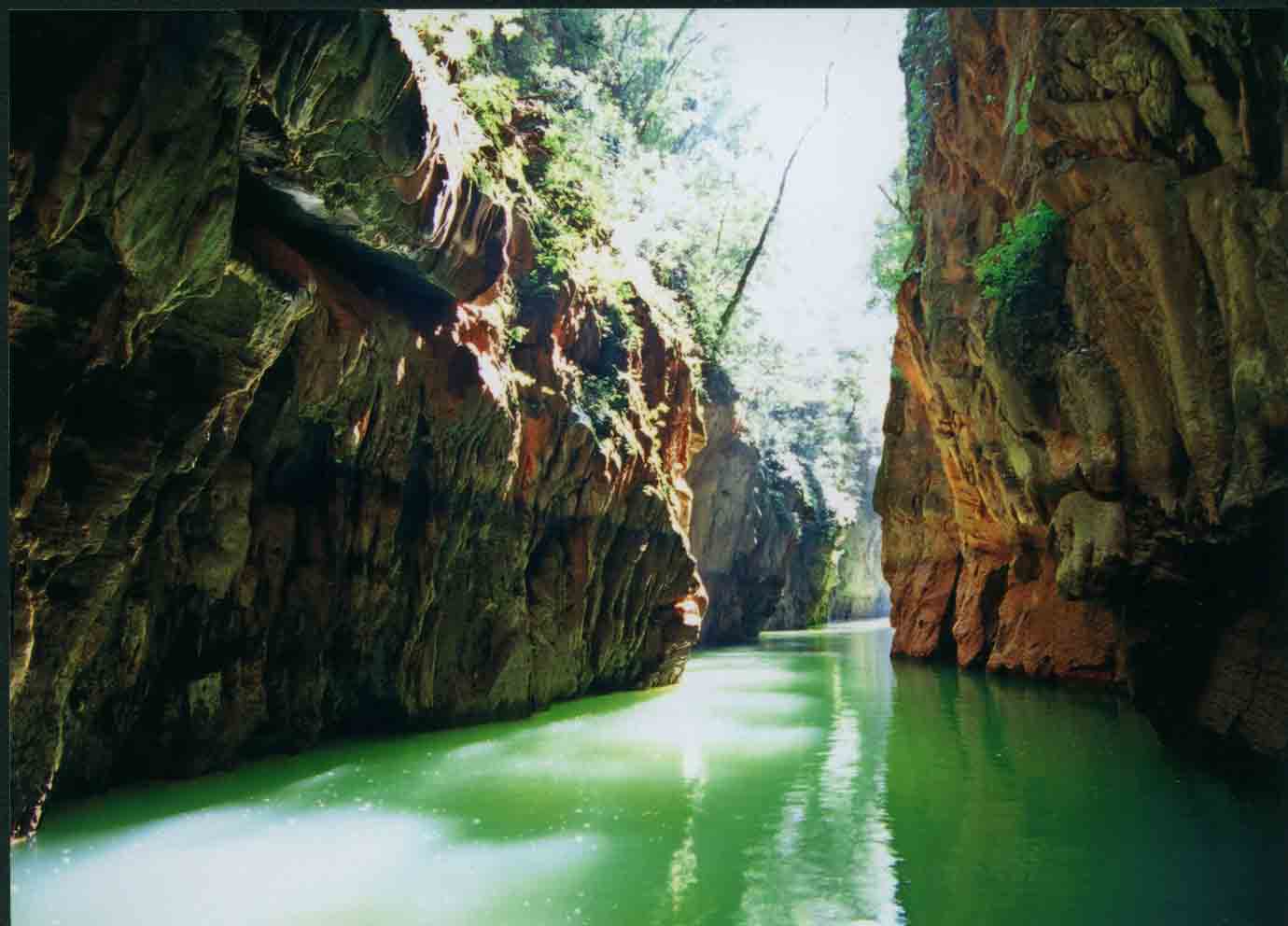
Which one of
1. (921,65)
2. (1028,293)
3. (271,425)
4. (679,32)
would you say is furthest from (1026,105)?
(679,32)

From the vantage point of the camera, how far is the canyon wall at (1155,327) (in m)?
6.87

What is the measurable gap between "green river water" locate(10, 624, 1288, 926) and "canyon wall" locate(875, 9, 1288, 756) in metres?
1.59

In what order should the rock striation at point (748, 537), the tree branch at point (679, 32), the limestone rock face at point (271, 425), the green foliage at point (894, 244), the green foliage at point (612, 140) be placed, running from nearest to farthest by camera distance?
the limestone rock face at point (271, 425)
the green foliage at point (612, 140)
the green foliage at point (894, 244)
the tree branch at point (679, 32)
the rock striation at point (748, 537)

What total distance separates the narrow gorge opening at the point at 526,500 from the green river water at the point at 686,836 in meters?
0.06

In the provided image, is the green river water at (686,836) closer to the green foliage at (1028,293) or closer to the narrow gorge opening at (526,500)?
the narrow gorge opening at (526,500)

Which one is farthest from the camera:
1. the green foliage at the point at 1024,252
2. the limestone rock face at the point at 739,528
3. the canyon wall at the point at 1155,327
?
the limestone rock face at the point at 739,528

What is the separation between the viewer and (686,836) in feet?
23.3

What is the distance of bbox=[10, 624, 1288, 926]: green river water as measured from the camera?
5.59m

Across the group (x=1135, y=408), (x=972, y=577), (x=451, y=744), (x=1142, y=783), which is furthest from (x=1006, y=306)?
(x=972, y=577)

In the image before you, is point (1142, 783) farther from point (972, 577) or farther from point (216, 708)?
point (972, 577)

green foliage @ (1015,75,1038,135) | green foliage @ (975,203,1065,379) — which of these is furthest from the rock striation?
green foliage @ (1015,75,1038,135)

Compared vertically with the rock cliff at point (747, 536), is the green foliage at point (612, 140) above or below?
above

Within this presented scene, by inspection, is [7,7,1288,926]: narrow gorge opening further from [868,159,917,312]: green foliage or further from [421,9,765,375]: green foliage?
[868,159,917,312]: green foliage

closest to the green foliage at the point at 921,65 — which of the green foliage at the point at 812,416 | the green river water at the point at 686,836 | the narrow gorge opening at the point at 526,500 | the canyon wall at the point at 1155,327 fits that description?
the narrow gorge opening at the point at 526,500
